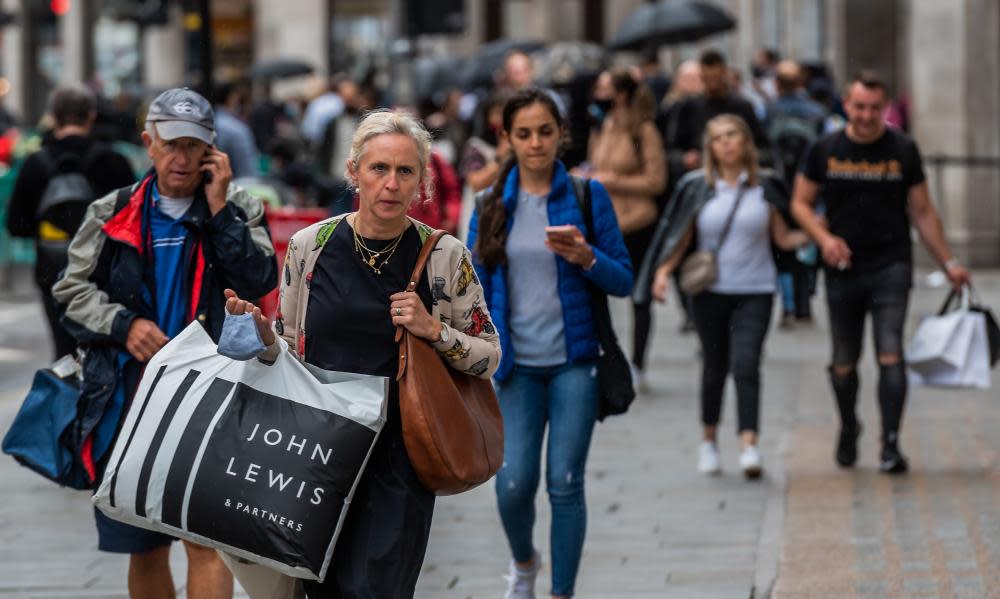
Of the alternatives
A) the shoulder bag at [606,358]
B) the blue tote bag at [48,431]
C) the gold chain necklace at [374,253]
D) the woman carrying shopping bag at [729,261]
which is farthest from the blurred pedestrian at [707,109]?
the gold chain necklace at [374,253]

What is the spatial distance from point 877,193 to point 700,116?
13.2 feet

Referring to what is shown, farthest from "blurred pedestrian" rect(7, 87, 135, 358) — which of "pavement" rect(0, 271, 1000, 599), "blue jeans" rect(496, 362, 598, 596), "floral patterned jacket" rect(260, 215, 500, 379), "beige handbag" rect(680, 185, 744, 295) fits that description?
"floral patterned jacket" rect(260, 215, 500, 379)

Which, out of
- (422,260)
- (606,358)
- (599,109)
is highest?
(599,109)

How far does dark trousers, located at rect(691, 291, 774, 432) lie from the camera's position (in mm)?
8727

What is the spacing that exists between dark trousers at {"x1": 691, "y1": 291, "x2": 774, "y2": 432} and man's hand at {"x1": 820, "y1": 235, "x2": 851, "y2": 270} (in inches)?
15.9

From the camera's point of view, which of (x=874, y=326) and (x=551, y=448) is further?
(x=874, y=326)

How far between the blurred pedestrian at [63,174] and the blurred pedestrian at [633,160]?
309cm

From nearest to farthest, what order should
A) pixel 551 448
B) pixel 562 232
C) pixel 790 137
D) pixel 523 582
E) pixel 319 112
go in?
pixel 562 232 → pixel 551 448 → pixel 523 582 → pixel 790 137 → pixel 319 112

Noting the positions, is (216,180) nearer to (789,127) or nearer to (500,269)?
(500,269)

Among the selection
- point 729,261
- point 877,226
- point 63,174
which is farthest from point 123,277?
point 877,226

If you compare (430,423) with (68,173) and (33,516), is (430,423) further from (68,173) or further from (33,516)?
(68,173)

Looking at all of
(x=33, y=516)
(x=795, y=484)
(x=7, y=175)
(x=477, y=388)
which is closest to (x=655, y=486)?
(x=795, y=484)

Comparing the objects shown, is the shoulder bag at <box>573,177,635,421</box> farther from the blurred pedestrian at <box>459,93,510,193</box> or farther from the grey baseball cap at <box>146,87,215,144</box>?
the blurred pedestrian at <box>459,93,510,193</box>

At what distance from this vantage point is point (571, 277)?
5875 mm
